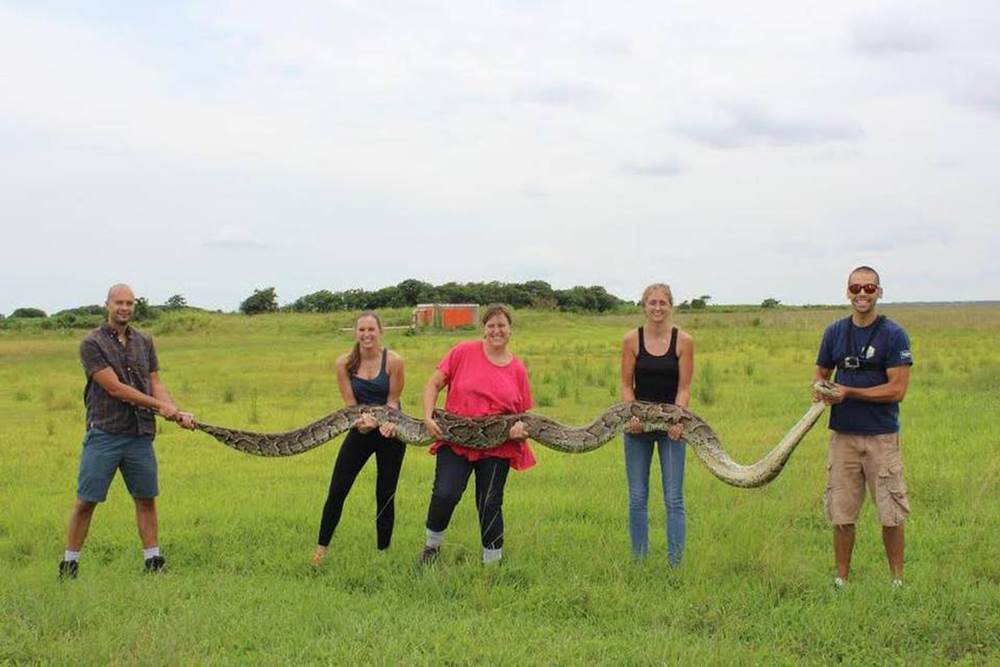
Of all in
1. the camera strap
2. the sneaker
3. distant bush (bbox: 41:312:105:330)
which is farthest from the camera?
distant bush (bbox: 41:312:105:330)

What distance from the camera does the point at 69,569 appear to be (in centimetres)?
735

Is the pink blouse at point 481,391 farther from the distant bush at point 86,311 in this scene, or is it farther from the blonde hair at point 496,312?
the distant bush at point 86,311

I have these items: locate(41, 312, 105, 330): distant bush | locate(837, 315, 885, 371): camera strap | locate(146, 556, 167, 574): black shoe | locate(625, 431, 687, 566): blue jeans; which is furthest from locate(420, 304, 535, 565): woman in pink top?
locate(41, 312, 105, 330): distant bush

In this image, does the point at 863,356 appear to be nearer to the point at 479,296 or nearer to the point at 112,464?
the point at 112,464

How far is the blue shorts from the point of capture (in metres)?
7.38

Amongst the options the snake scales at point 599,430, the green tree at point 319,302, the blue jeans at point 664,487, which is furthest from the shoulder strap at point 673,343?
the green tree at point 319,302

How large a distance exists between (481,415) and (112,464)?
3135mm

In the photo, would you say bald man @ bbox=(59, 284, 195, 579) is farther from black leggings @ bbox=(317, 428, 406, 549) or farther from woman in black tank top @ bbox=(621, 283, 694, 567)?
woman in black tank top @ bbox=(621, 283, 694, 567)

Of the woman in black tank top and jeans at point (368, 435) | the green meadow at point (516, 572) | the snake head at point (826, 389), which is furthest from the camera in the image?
the woman in black tank top and jeans at point (368, 435)

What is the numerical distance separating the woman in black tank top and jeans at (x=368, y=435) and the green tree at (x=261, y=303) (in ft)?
222

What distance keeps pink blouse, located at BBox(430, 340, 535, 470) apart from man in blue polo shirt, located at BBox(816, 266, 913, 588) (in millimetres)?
2474

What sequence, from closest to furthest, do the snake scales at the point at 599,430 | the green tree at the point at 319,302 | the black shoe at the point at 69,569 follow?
the snake scales at the point at 599,430, the black shoe at the point at 69,569, the green tree at the point at 319,302

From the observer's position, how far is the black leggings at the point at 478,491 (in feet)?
24.3

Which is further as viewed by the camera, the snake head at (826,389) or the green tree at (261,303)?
the green tree at (261,303)
